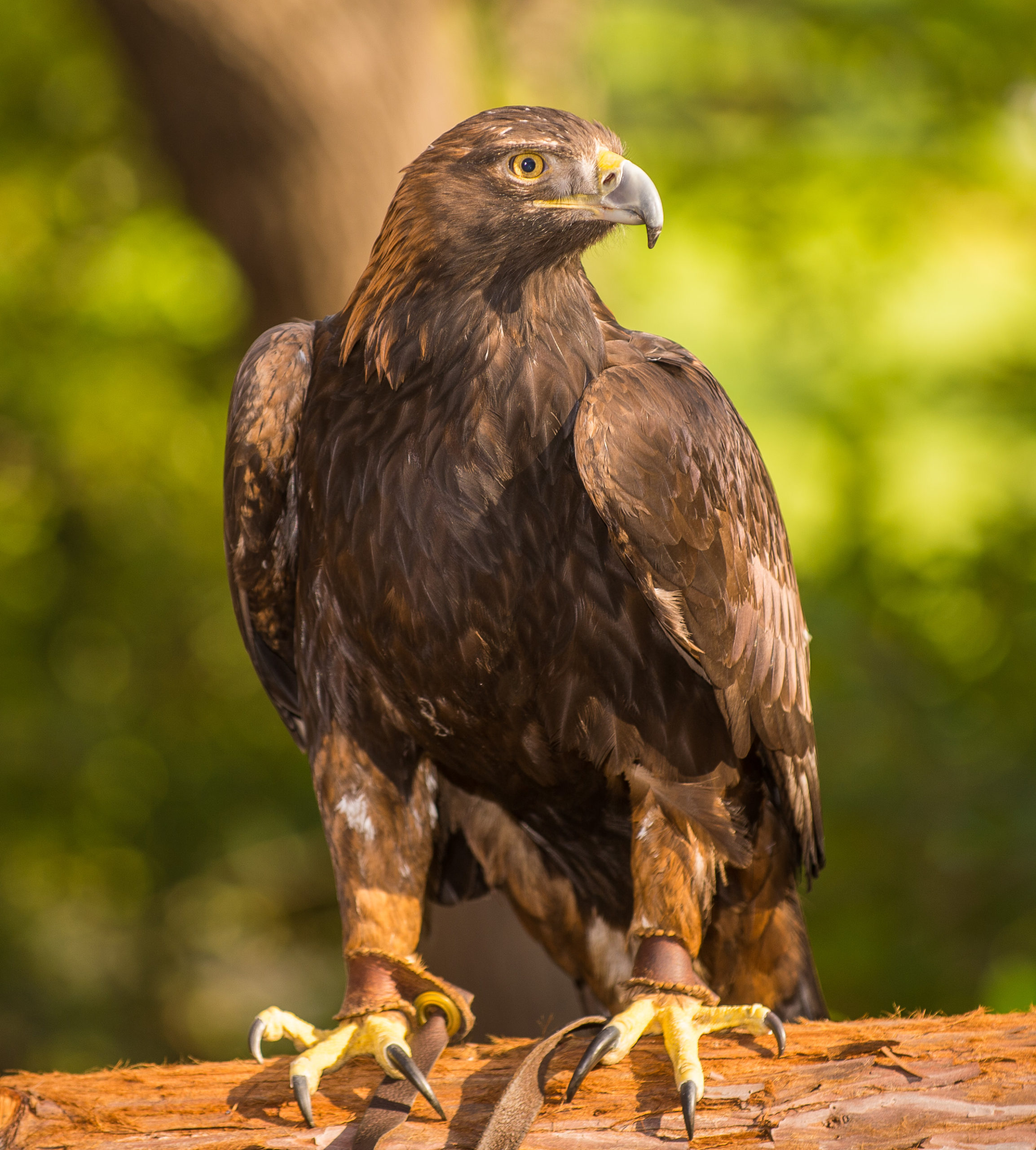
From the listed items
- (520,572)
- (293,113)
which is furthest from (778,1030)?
(293,113)

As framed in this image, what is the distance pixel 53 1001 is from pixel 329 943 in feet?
6.52

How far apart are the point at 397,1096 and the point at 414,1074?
7cm

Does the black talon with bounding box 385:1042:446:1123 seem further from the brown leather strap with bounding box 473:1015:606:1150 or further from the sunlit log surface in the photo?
the brown leather strap with bounding box 473:1015:606:1150

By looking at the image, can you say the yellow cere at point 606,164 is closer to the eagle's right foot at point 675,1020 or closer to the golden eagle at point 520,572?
the golden eagle at point 520,572

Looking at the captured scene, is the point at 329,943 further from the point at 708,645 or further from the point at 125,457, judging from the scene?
the point at 708,645

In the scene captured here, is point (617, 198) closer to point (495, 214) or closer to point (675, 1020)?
point (495, 214)

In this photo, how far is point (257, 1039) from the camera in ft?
10.0

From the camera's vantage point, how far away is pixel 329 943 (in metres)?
9.13

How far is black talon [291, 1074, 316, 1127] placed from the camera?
282cm

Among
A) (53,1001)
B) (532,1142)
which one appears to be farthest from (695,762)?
(53,1001)

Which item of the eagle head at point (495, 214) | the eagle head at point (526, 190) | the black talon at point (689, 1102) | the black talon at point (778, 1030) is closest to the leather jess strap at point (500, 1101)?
the black talon at point (689, 1102)

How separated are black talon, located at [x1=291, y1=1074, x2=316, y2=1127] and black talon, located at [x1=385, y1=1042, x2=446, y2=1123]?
202 mm

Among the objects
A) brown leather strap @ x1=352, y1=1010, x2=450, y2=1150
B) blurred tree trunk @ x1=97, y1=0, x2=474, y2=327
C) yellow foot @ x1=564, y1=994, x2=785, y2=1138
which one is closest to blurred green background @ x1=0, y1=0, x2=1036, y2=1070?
blurred tree trunk @ x1=97, y1=0, x2=474, y2=327

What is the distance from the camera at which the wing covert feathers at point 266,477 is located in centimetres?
330
